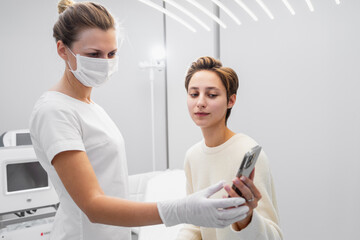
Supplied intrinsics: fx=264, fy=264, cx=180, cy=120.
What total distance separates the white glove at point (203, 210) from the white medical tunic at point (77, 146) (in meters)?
0.34

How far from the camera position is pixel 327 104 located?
73.8 inches

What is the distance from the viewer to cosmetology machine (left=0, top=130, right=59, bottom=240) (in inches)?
62.0

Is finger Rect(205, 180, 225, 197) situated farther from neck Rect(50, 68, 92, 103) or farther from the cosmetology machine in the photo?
the cosmetology machine

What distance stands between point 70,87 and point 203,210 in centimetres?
68

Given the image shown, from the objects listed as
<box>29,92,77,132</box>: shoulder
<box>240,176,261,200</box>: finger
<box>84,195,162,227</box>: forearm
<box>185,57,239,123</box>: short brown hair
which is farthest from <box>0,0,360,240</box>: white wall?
<box>29,92,77,132</box>: shoulder

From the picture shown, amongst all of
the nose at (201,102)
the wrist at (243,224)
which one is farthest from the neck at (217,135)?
the wrist at (243,224)

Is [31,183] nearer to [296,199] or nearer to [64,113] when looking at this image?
[64,113]

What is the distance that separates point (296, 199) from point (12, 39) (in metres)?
3.43

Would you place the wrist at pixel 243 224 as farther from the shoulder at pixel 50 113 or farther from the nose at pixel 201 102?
the shoulder at pixel 50 113

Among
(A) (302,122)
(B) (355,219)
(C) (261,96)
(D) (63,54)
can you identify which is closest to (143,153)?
(C) (261,96)

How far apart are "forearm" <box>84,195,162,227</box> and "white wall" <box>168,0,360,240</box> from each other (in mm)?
1613

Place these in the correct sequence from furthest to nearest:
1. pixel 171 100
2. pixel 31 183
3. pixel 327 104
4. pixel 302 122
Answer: pixel 171 100
pixel 302 122
pixel 327 104
pixel 31 183

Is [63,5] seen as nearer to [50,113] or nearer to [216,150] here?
[50,113]

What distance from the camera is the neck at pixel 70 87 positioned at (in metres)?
0.99
